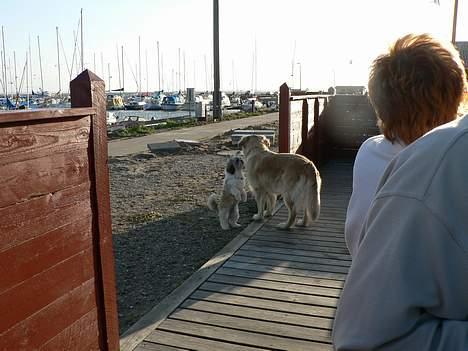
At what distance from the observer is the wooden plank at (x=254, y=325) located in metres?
3.47

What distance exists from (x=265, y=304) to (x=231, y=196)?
2615mm

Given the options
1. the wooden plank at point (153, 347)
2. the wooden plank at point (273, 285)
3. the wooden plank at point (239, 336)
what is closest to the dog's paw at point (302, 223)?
the wooden plank at point (273, 285)

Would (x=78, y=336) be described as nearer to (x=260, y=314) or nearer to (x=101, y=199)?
(x=101, y=199)

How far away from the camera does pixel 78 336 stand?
8.54 ft

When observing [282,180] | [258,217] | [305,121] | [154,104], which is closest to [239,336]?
[282,180]

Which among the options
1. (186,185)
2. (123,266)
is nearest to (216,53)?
(186,185)

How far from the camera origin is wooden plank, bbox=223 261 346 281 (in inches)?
181

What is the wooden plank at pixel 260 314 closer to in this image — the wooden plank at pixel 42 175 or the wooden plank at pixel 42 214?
the wooden plank at pixel 42 214

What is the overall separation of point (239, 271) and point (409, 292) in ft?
12.6

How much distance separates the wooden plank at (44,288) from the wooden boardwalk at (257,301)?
101 centimetres

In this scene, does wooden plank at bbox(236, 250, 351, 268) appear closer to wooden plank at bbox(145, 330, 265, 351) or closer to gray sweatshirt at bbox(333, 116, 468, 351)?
wooden plank at bbox(145, 330, 265, 351)

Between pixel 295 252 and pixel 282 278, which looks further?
pixel 295 252

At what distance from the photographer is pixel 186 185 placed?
963cm

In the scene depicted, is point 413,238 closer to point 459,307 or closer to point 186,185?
point 459,307
